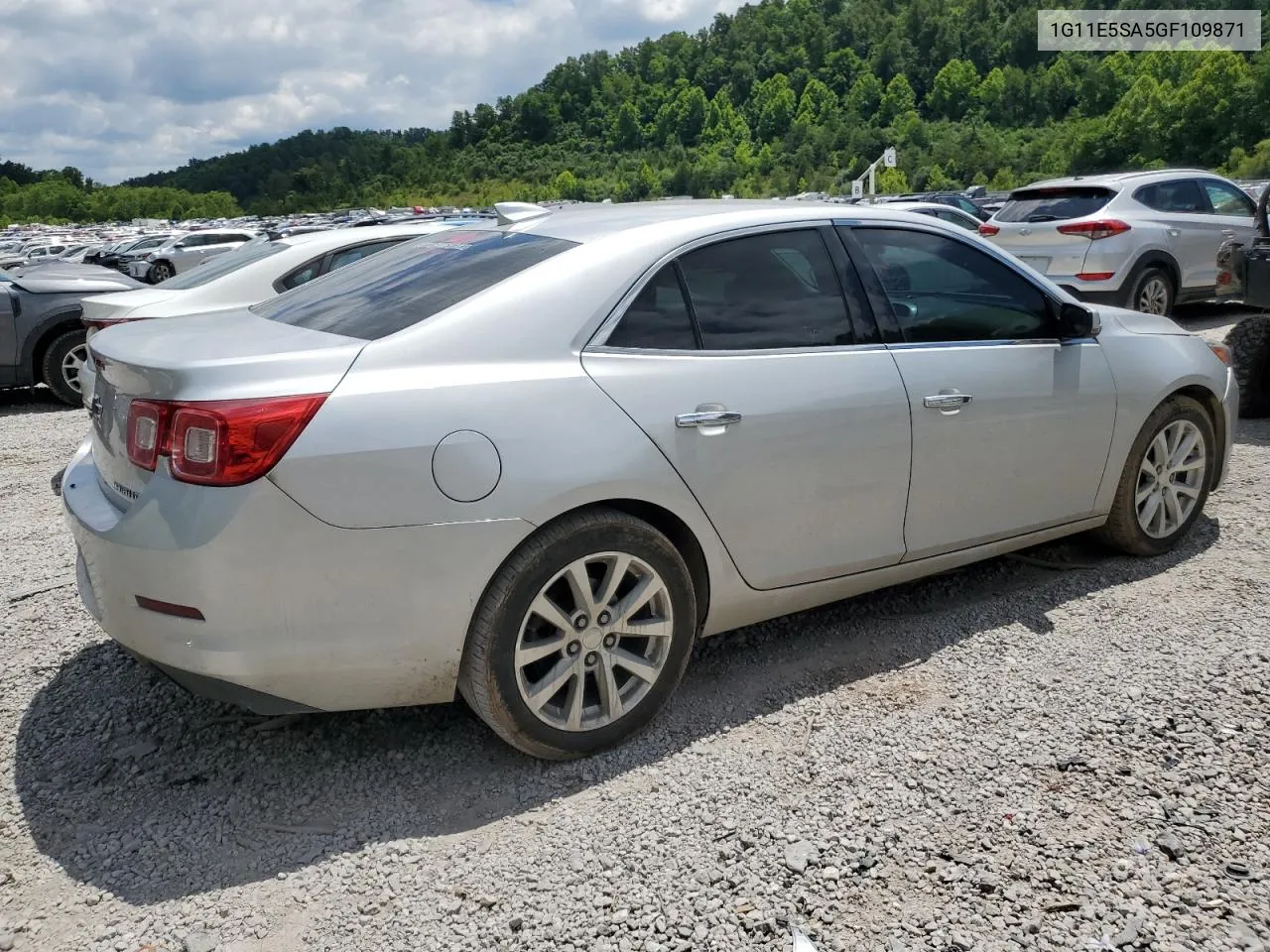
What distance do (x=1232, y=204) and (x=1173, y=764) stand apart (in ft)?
34.4

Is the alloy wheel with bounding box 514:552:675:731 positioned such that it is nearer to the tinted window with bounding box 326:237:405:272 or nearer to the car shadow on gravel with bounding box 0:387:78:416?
the tinted window with bounding box 326:237:405:272

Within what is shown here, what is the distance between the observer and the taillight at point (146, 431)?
8.70 feet

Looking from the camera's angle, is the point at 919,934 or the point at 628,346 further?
the point at 628,346

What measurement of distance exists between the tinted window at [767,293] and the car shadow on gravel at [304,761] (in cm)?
113

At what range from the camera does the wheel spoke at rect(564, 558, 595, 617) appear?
287 centimetres

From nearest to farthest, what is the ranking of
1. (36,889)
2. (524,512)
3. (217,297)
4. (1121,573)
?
(36,889)
(524,512)
(1121,573)
(217,297)

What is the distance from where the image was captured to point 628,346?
3037 mm

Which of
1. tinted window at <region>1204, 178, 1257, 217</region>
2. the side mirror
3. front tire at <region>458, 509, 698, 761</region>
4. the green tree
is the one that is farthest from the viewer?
the green tree

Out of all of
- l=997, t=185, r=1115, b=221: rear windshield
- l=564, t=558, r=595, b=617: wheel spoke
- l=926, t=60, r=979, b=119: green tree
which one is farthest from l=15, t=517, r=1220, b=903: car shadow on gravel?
l=926, t=60, r=979, b=119: green tree

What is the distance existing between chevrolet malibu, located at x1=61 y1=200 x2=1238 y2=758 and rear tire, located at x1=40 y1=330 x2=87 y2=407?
6838 millimetres

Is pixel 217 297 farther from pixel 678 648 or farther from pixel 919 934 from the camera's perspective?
pixel 919 934

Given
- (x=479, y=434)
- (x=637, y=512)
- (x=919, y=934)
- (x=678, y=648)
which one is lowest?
(x=919, y=934)

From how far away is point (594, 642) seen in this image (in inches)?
117

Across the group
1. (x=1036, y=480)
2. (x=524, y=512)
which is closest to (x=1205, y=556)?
(x=1036, y=480)
